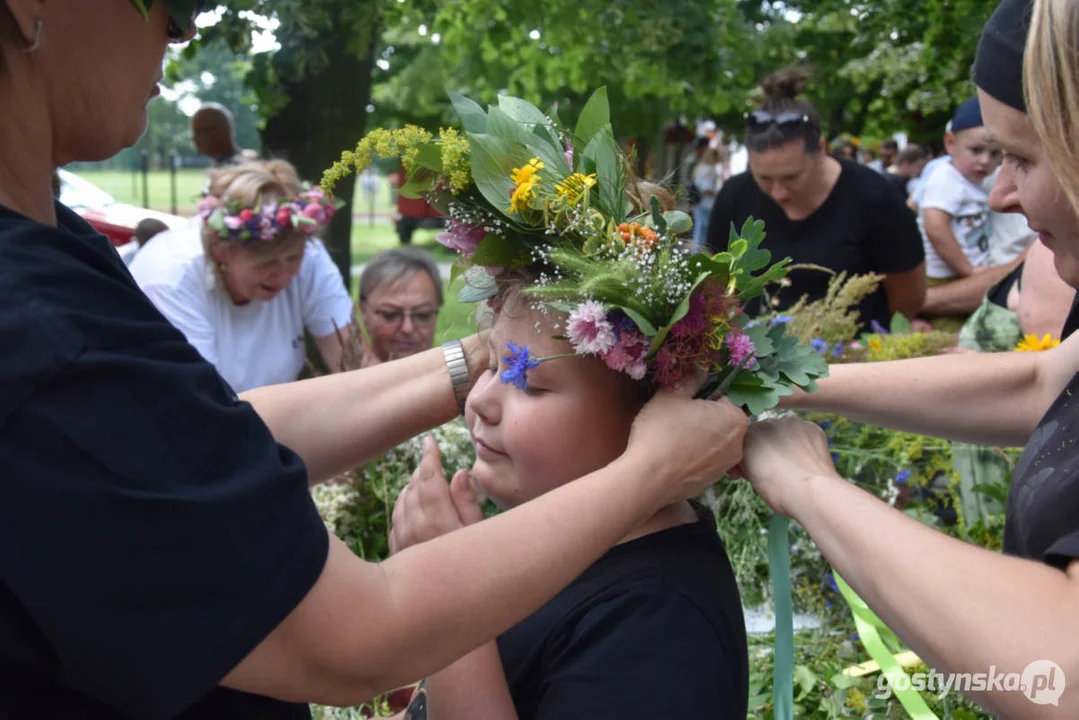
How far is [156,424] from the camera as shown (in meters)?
1.05

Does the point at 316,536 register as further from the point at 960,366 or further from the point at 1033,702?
the point at 960,366

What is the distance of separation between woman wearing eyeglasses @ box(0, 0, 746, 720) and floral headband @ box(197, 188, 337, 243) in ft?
9.44

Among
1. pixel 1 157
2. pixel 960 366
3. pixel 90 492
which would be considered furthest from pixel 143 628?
pixel 960 366

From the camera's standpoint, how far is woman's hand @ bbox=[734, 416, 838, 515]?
1622 millimetres

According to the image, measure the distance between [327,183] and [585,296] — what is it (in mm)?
522

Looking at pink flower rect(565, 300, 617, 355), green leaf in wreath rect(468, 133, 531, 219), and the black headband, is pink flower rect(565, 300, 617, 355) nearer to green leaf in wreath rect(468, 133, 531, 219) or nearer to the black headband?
green leaf in wreath rect(468, 133, 531, 219)

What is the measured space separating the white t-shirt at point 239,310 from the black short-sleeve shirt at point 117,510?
295 centimetres

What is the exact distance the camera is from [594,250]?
160 centimetres

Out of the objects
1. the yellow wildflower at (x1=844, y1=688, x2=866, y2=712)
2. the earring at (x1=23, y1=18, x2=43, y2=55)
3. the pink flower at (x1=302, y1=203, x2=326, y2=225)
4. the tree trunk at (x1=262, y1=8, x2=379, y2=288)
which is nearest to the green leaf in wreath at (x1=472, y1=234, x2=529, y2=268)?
the earring at (x1=23, y1=18, x2=43, y2=55)

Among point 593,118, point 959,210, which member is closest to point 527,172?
point 593,118

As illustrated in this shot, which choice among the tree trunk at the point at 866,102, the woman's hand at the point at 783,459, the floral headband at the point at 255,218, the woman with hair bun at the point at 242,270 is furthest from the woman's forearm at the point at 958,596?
the tree trunk at the point at 866,102

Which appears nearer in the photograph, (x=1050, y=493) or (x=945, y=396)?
(x=1050, y=493)

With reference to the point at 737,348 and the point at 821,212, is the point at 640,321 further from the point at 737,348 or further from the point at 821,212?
the point at 821,212

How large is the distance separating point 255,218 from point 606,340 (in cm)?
301
